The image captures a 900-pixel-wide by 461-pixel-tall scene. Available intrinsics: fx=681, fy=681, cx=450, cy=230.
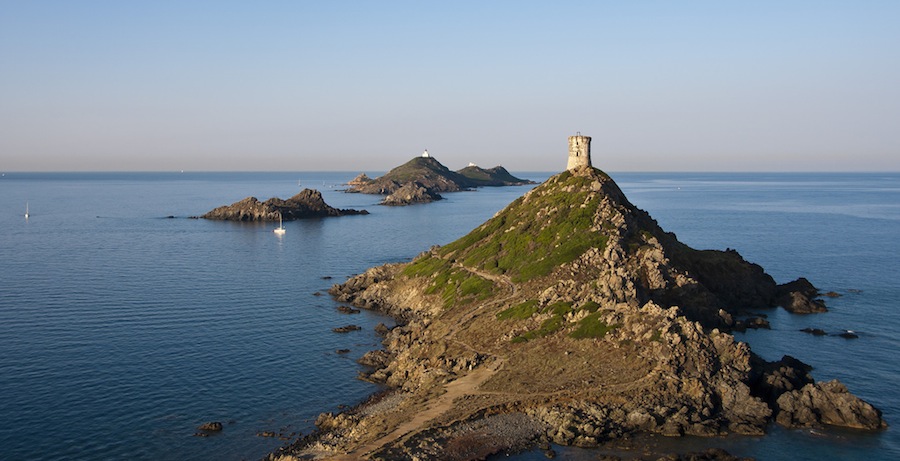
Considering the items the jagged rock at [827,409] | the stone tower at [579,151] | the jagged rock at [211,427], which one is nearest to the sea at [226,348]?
the jagged rock at [211,427]

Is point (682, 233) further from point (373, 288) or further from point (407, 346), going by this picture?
point (407, 346)

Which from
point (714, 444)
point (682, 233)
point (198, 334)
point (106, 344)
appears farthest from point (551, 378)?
point (682, 233)

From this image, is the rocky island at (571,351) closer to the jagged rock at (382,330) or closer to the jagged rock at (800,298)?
the jagged rock at (800,298)

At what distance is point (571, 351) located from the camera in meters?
70.9

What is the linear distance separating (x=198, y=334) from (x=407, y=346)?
26920 millimetres

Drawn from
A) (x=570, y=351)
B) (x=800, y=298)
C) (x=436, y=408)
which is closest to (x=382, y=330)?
(x=570, y=351)

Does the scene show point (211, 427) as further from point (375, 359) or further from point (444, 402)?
point (375, 359)

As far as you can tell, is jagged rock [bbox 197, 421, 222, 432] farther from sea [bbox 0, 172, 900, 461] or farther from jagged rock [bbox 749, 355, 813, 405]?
jagged rock [bbox 749, 355, 813, 405]

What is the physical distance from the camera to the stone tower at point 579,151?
118562mm

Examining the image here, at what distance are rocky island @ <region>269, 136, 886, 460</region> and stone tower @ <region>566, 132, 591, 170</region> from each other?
1158 centimetres

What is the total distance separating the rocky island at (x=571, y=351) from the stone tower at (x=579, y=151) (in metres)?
11.6

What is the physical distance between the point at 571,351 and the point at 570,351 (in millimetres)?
104

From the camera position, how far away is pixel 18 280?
383 ft

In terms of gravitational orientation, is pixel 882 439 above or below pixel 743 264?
below
